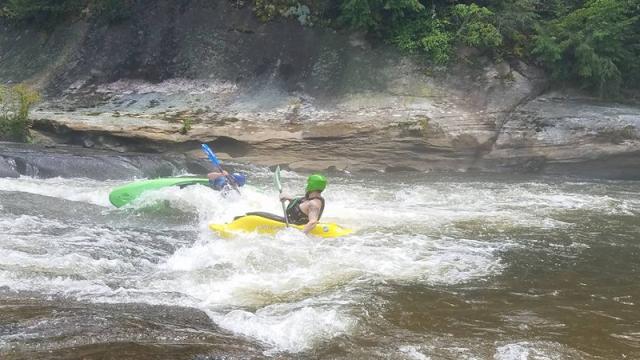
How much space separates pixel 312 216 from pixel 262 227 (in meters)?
0.54

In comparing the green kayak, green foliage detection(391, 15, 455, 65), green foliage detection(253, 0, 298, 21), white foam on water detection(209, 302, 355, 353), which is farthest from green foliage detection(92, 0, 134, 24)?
A: white foam on water detection(209, 302, 355, 353)

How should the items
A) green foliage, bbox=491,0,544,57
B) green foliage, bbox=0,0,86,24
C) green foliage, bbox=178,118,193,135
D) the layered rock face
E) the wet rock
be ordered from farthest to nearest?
green foliage, bbox=0,0,86,24
green foliage, bbox=491,0,544,57
green foliage, bbox=178,118,193,135
the layered rock face
the wet rock

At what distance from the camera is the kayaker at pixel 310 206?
6.20 m

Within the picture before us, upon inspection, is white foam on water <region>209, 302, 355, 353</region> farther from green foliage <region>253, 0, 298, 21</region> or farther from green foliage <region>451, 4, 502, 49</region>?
green foliage <region>253, 0, 298, 21</region>

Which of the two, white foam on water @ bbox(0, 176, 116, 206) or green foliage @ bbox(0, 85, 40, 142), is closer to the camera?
white foam on water @ bbox(0, 176, 116, 206)

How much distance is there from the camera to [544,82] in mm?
12336

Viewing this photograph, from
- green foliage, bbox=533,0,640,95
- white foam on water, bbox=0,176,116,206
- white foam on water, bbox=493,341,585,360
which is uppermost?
green foliage, bbox=533,0,640,95

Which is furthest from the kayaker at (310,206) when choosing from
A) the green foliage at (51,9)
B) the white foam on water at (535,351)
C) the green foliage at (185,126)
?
the green foliage at (51,9)

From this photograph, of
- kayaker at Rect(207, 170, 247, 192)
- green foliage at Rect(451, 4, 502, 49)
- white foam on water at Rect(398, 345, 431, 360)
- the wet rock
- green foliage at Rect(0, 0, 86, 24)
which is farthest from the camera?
green foliage at Rect(0, 0, 86, 24)

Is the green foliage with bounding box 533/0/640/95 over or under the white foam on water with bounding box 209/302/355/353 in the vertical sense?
over

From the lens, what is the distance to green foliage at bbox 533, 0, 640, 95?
11516 mm

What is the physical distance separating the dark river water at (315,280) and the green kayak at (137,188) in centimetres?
12

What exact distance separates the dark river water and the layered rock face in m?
2.95

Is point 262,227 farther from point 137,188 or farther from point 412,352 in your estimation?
point 412,352
